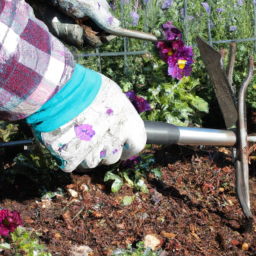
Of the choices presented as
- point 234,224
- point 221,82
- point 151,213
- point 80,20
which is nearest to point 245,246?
point 234,224

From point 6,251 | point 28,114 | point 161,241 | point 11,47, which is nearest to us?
point 11,47

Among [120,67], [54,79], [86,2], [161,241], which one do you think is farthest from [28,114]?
[120,67]

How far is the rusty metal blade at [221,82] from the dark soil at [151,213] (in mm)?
462

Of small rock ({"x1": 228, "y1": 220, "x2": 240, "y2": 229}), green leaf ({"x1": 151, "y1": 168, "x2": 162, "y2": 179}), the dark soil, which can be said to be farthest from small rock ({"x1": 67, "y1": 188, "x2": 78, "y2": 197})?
small rock ({"x1": 228, "y1": 220, "x2": 240, "y2": 229})

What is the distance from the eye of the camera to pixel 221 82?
1832 mm

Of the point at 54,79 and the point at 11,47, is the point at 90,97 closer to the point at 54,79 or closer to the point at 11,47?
the point at 54,79

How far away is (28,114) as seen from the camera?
95 centimetres

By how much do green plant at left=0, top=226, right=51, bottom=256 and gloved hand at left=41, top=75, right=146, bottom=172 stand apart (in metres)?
0.58

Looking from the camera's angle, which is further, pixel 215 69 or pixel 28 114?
pixel 215 69

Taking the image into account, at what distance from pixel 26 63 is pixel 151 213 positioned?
1187 mm

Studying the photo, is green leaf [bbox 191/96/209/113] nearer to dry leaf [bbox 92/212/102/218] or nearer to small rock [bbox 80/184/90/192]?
small rock [bbox 80/184/90/192]

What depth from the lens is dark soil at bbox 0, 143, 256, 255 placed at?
63.2 inches

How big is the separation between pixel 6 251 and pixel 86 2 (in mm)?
1073

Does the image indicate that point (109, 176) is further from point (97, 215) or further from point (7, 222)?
point (7, 222)
